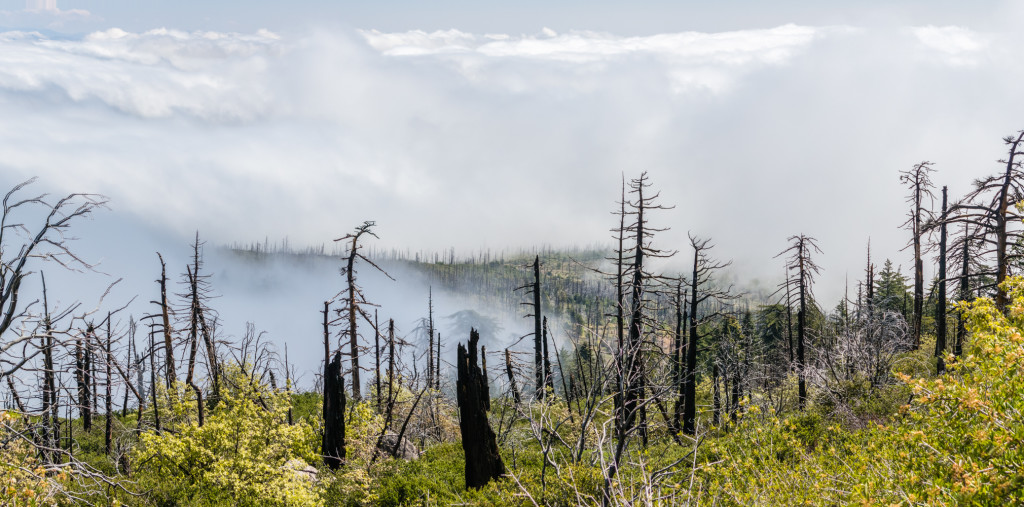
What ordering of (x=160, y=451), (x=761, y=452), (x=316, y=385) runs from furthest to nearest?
(x=316, y=385) < (x=160, y=451) < (x=761, y=452)

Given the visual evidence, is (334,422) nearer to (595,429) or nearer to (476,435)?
(476,435)

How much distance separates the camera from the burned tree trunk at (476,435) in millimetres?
16867

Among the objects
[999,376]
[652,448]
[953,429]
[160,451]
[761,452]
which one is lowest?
[652,448]

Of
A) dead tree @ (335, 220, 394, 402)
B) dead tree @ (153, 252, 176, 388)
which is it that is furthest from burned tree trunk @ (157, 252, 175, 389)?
dead tree @ (335, 220, 394, 402)

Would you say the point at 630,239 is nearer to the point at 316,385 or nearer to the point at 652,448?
the point at 652,448

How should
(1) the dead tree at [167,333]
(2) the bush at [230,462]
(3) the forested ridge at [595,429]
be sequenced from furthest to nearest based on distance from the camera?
(1) the dead tree at [167,333] → (2) the bush at [230,462] → (3) the forested ridge at [595,429]

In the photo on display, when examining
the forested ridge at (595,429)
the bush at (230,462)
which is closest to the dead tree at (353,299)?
the forested ridge at (595,429)

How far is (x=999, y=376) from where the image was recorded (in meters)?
6.55

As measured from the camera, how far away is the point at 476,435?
16.9m

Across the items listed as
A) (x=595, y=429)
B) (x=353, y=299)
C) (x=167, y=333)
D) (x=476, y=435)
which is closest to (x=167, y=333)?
(x=167, y=333)

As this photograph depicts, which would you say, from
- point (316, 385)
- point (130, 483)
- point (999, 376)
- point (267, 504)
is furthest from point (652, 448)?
point (316, 385)

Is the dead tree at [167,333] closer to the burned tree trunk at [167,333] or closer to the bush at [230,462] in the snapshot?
the burned tree trunk at [167,333]

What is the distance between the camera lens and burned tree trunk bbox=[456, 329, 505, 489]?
16.9 m

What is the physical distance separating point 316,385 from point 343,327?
29.3 m
